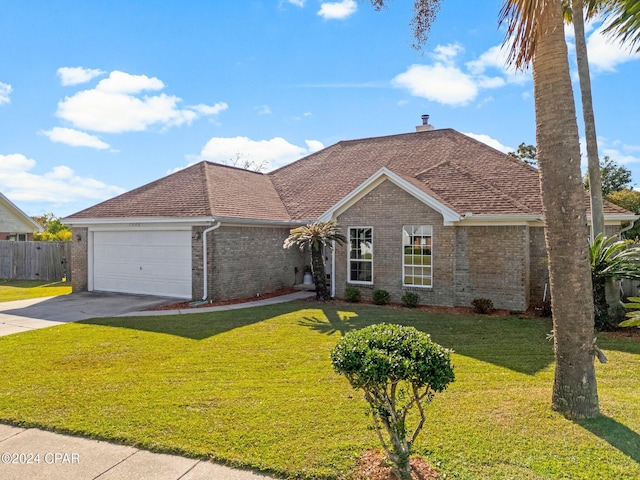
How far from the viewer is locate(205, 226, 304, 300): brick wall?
14.4m

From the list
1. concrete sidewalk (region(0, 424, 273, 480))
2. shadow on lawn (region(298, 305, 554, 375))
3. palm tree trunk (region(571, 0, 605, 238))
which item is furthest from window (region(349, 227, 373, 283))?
concrete sidewalk (region(0, 424, 273, 480))

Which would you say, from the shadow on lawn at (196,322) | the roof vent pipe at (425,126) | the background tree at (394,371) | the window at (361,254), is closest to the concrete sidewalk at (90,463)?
the background tree at (394,371)

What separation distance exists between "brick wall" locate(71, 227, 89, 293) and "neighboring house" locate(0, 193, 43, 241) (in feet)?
48.8

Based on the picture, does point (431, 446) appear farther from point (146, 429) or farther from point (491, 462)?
point (146, 429)

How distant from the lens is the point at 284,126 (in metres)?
24.3

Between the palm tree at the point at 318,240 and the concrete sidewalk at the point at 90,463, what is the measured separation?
32.5ft

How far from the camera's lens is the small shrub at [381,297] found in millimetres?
13938

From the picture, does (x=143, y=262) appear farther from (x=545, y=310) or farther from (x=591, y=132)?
(x=591, y=132)

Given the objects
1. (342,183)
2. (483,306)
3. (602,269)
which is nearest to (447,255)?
(483,306)

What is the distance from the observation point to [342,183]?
1995 centimetres

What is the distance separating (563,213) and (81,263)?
59.8 feet

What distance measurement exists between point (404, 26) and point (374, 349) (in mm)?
4664

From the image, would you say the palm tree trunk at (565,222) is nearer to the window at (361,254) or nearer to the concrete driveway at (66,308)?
the window at (361,254)

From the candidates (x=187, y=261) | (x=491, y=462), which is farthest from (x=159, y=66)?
(x=491, y=462)
